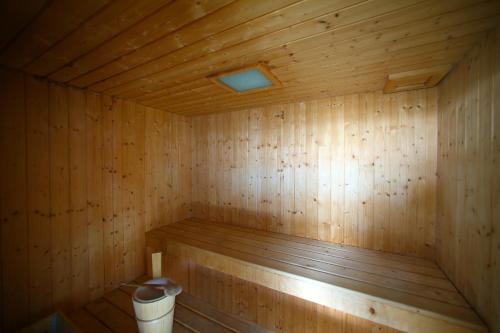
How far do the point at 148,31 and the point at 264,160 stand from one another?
1.75 metres

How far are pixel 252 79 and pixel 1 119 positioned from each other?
1996 mm

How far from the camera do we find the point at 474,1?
0.82 metres

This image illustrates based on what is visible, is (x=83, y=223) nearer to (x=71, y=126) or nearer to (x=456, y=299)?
(x=71, y=126)

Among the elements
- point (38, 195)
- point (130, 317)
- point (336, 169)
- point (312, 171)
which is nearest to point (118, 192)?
point (38, 195)

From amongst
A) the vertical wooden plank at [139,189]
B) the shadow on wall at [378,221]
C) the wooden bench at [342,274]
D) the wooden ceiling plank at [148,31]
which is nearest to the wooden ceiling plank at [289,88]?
Result: the vertical wooden plank at [139,189]

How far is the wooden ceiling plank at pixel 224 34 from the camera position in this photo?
87cm

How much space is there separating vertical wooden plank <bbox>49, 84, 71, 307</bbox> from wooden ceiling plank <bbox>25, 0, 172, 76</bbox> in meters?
0.39

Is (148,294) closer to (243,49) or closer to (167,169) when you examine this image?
(167,169)

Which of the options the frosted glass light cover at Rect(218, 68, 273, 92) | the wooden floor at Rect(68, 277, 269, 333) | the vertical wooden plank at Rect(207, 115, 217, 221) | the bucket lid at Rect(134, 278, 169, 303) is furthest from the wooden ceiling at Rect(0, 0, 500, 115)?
the wooden floor at Rect(68, 277, 269, 333)

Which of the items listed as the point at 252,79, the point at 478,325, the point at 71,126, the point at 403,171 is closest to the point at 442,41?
the point at 403,171

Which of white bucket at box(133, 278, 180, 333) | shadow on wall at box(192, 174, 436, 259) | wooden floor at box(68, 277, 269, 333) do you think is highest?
shadow on wall at box(192, 174, 436, 259)

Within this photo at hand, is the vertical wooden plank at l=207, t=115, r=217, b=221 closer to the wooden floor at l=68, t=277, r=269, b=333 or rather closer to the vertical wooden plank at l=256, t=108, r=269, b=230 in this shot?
the vertical wooden plank at l=256, t=108, r=269, b=230

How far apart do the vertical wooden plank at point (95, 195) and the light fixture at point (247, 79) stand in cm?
139

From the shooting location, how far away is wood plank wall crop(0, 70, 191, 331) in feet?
4.82
